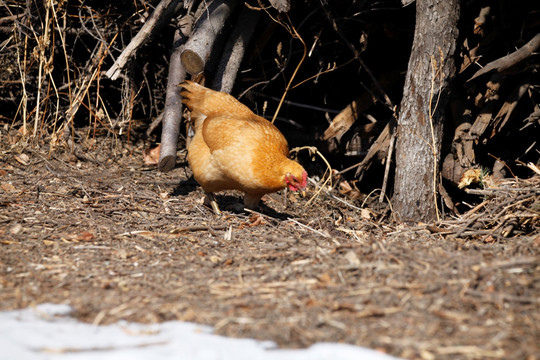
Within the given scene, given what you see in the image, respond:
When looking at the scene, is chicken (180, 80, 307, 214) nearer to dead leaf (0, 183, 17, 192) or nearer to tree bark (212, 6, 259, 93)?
tree bark (212, 6, 259, 93)

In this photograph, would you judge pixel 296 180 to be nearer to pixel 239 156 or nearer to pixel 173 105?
pixel 239 156

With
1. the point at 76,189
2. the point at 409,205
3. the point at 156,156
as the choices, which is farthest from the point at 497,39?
the point at 76,189

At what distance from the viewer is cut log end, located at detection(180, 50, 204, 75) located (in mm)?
4742

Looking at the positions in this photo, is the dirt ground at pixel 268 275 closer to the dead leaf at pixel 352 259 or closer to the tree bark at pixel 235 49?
the dead leaf at pixel 352 259

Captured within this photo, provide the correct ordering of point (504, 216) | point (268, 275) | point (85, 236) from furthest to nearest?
point (504, 216) < point (85, 236) < point (268, 275)

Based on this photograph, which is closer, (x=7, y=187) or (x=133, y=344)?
(x=133, y=344)

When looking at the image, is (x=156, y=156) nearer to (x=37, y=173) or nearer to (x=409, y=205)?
(x=37, y=173)

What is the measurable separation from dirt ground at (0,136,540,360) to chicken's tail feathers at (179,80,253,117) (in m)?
0.91

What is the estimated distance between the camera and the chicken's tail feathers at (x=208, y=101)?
4.86m

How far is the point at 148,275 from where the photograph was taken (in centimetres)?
305

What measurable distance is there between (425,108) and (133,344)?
3105 mm

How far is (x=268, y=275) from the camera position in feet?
9.70

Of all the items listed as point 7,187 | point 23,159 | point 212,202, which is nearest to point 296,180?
point 212,202

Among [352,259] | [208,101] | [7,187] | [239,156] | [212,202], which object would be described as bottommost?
[7,187]
